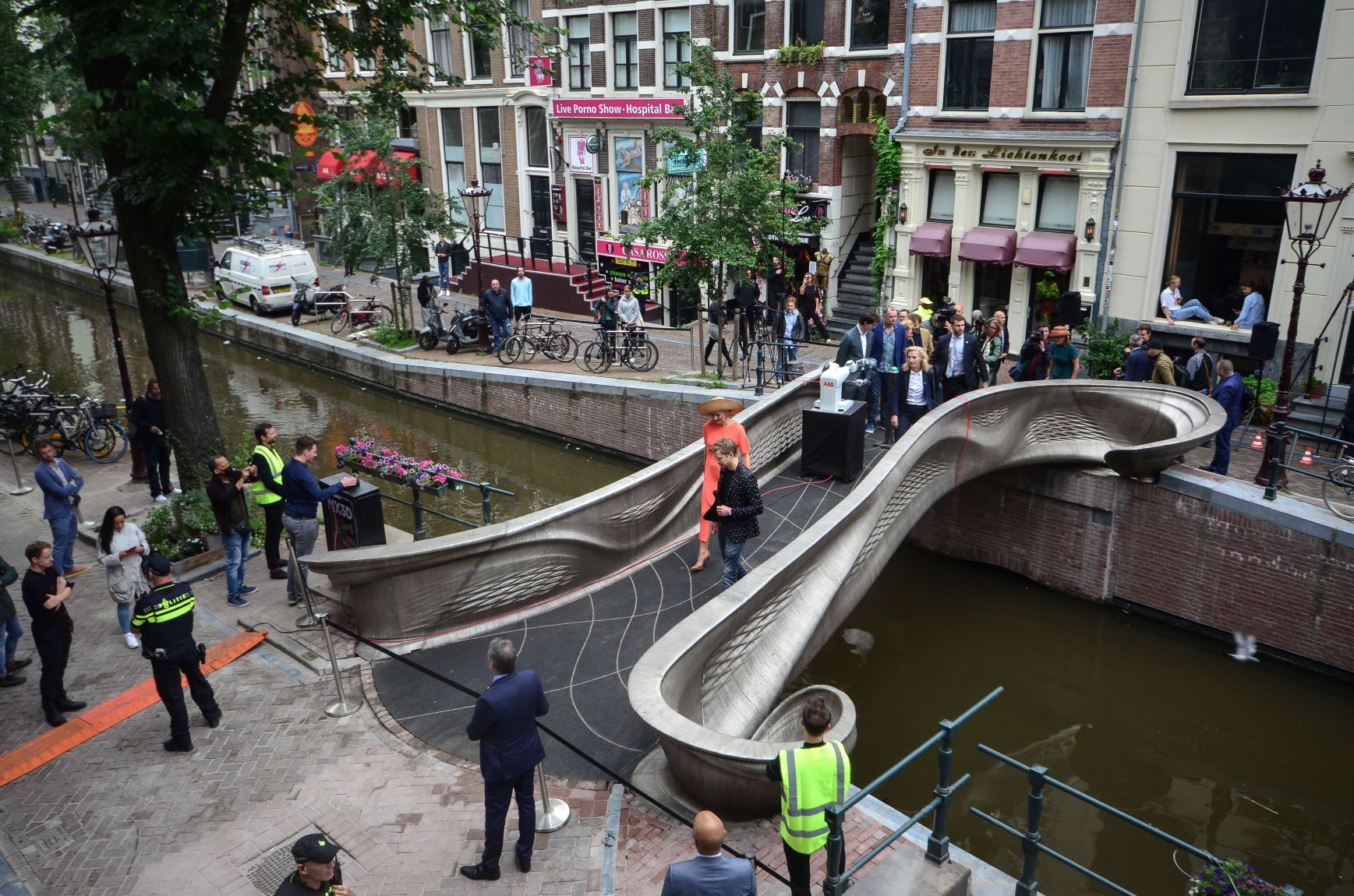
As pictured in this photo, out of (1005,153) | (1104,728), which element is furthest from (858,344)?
(1005,153)

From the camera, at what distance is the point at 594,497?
33.0 feet

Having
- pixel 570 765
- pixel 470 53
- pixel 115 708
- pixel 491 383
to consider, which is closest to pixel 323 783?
Answer: pixel 570 765

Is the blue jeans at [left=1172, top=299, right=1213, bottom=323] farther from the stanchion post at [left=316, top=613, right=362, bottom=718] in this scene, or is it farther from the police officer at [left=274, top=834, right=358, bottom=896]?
the police officer at [left=274, top=834, right=358, bottom=896]

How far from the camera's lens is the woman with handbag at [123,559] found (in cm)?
931

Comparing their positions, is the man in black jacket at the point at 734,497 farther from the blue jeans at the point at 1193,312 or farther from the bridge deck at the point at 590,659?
the blue jeans at the point at 1193,312

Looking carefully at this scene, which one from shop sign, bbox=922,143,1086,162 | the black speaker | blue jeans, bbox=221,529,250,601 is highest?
shop sign, bbox=922,143,1086,162

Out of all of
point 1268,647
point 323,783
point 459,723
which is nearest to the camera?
point 323,783

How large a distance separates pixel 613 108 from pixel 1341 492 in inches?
754

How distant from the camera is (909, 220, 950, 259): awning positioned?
20203 mm

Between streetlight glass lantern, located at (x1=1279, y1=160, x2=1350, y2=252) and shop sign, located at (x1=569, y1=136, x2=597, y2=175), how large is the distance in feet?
56.5

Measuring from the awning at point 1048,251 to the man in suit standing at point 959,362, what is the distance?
6137 millimetres

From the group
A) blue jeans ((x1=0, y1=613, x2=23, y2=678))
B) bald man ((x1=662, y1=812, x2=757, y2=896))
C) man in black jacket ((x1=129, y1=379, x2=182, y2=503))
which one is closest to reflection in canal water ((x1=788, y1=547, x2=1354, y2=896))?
bald man ((x1=662, y1=812, x2=757, y2=896))

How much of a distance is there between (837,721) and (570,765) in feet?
6.76

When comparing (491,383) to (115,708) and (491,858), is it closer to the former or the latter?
(115,708)
